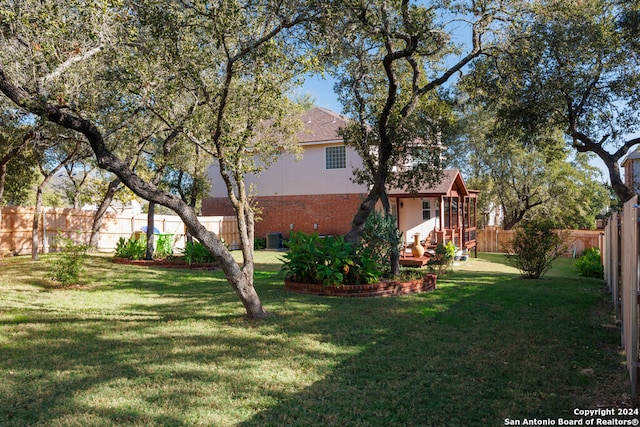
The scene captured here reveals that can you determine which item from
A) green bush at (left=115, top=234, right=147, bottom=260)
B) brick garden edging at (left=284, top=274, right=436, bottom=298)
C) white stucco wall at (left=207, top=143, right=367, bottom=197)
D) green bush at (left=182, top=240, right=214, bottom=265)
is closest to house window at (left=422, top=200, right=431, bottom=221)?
white stucco wall at (left=207, top=143, right=367, bottom=197)

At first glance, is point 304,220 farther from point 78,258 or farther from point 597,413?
point 597,413

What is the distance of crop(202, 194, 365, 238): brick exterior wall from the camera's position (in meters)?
25.8

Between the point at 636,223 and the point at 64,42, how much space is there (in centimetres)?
835

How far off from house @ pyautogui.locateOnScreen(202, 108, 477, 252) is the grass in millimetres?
13962

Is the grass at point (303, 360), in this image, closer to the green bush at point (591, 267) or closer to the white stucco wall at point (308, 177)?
the green bush at point (591, 267)

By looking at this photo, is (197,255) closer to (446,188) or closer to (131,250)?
(131,250)

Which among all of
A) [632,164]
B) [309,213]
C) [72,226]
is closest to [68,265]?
[72,226]

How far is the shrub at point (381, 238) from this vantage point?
11.4 m

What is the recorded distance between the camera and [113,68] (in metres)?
8.42

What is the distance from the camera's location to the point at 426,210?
24.4m

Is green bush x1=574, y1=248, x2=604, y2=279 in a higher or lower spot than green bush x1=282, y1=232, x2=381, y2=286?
lower

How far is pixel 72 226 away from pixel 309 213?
39.6 feet

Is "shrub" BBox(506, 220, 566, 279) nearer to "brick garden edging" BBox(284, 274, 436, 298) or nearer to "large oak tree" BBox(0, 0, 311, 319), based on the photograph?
"brick garden edging" BBox(284, 274, 436, 298)

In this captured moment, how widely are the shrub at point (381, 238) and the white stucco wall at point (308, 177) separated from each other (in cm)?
1351
